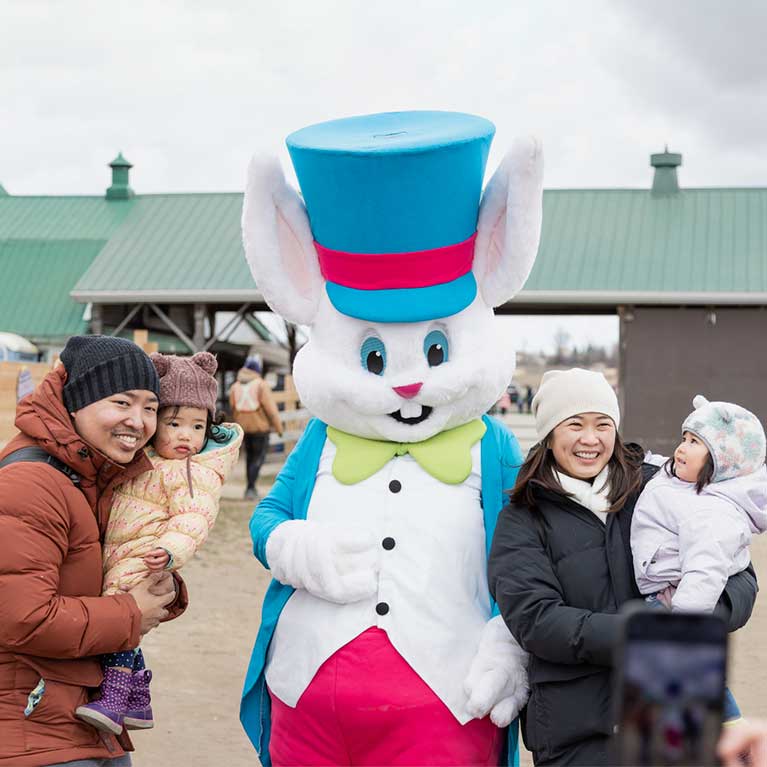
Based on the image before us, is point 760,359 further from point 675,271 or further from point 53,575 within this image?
point 53,575

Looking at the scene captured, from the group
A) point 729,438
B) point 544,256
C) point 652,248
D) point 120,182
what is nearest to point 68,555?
point 729,438

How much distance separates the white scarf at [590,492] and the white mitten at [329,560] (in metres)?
0.60

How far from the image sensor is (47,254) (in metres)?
18.7

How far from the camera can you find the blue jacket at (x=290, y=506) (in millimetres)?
3041

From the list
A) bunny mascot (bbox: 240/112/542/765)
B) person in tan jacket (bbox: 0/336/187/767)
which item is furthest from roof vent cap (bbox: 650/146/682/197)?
person in tan jacket (bbox: 0/336/187/767)

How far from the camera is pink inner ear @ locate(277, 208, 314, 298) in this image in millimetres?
3150

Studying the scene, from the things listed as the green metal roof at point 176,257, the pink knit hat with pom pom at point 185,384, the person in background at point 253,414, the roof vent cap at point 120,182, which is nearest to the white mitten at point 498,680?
the pink knit hat with pom pom at point 185,384

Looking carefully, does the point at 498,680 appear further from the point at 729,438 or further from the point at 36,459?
the point at 36,459

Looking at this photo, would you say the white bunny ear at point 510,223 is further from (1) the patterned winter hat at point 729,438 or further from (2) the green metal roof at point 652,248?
(2) the green metal roof at point 652,248

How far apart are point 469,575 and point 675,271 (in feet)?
42.8

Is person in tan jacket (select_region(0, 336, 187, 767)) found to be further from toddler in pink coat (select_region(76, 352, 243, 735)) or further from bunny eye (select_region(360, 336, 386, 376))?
bunny eye (select_region(360, 336, 386, 376))

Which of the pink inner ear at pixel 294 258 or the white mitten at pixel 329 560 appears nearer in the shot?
the white mitten at pixel 329 560

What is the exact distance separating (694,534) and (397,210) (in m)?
1.15

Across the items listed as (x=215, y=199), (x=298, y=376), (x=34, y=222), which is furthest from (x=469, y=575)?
(x=34, y=222)
